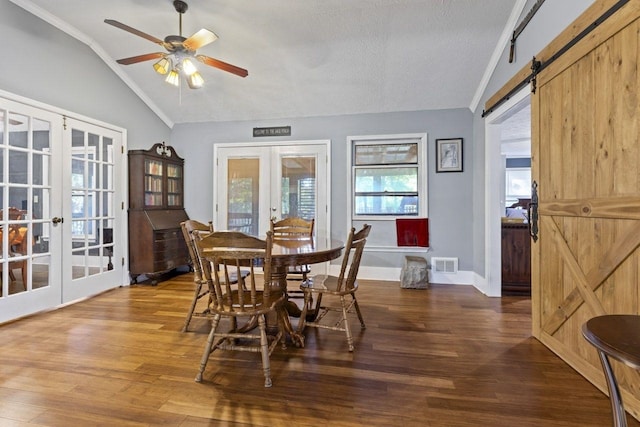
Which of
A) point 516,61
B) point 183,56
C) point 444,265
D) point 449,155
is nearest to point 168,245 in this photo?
point 183,56

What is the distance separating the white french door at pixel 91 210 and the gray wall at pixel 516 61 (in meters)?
4.68

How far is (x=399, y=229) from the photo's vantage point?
4457 millimetres

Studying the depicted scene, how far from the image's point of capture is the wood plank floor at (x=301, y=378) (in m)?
1.59

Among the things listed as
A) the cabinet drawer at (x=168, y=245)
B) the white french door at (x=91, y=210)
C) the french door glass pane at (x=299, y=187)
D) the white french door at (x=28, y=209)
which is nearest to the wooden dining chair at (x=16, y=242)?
the white french door at (x=28, y=209)

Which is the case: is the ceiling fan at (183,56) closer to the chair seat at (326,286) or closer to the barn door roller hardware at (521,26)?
the chair seat at (326,286)

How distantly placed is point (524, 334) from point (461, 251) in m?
1.82

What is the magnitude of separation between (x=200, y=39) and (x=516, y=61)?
293cm

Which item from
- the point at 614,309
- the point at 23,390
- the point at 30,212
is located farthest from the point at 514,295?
the point at 30,212

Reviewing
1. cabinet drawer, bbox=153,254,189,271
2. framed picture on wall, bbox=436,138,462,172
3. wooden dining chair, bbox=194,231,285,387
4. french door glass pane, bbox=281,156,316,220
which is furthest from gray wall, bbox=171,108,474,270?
wooden dining chair, bbox=194,231,285,387

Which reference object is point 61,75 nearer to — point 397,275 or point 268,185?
point 268,185

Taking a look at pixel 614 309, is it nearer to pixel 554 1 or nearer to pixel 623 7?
pixel 623 7

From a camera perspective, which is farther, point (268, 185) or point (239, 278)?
point (268, 185)

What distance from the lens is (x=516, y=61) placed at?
3021 millimetres

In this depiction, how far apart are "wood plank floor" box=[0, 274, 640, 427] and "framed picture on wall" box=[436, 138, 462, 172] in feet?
7.01
